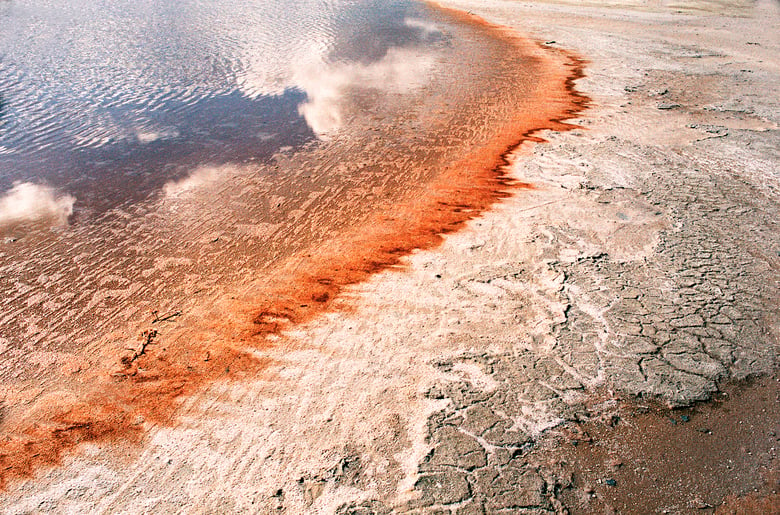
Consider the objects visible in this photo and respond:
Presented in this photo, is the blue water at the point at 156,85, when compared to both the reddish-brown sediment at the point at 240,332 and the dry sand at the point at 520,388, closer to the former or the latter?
the reddish-brown sediment at the point at 240,332

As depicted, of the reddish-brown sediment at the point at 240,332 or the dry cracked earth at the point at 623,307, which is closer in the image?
the dry cracked earth at the point at 623,307

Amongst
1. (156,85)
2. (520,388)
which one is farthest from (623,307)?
(156,85)

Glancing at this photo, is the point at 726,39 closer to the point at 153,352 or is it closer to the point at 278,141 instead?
the point at 278,141

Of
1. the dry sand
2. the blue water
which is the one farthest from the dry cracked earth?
the blue water

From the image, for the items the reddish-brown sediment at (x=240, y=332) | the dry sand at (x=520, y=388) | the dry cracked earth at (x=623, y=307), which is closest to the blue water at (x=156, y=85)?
the reddish-brown sediment at (x=240, y=332)

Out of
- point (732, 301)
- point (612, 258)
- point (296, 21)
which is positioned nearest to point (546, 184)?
point (612, 258)

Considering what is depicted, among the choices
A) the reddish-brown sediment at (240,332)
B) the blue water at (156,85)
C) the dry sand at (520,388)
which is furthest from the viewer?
the blue water at (156,85)
